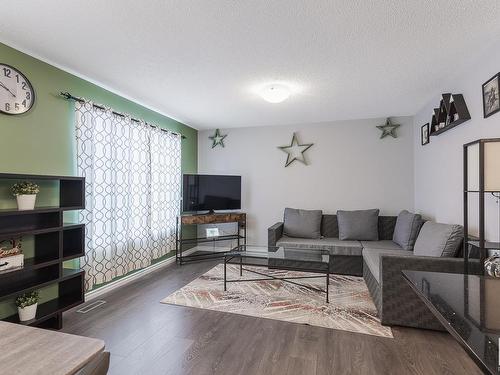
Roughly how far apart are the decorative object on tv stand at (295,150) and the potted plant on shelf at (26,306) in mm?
3716

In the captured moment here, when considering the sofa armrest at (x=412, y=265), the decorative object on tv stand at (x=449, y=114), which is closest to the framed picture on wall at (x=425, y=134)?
the decorative object on tv stand at (x=449, y=114)

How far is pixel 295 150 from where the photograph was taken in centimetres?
453

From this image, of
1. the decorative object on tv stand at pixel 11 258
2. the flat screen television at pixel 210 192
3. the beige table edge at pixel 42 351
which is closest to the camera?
the beige table edge at pixel 42 351

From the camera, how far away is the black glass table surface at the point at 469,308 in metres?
0.69

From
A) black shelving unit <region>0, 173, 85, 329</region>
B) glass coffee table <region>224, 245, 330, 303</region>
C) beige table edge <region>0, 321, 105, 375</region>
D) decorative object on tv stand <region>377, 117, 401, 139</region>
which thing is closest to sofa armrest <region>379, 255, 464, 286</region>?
glass coffee table <region>224, 245, 330, 303</region>

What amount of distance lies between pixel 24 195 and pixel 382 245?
3868mm

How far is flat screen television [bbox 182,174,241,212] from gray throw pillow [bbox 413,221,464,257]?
9.32 ft

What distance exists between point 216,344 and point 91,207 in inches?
73.9

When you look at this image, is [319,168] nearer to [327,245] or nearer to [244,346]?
[327,245]

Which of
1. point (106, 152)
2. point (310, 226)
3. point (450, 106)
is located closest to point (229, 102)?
point (106, 152)

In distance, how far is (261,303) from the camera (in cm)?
267

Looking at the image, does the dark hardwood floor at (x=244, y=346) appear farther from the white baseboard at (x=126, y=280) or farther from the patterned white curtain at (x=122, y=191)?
the patterned white curtain at (x=122, y=191)

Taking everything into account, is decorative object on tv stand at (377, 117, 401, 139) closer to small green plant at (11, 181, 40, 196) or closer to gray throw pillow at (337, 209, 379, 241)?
gray throw pillow at (337, 209, 379, 241)

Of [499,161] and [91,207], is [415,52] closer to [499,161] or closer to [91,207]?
[499,161]
